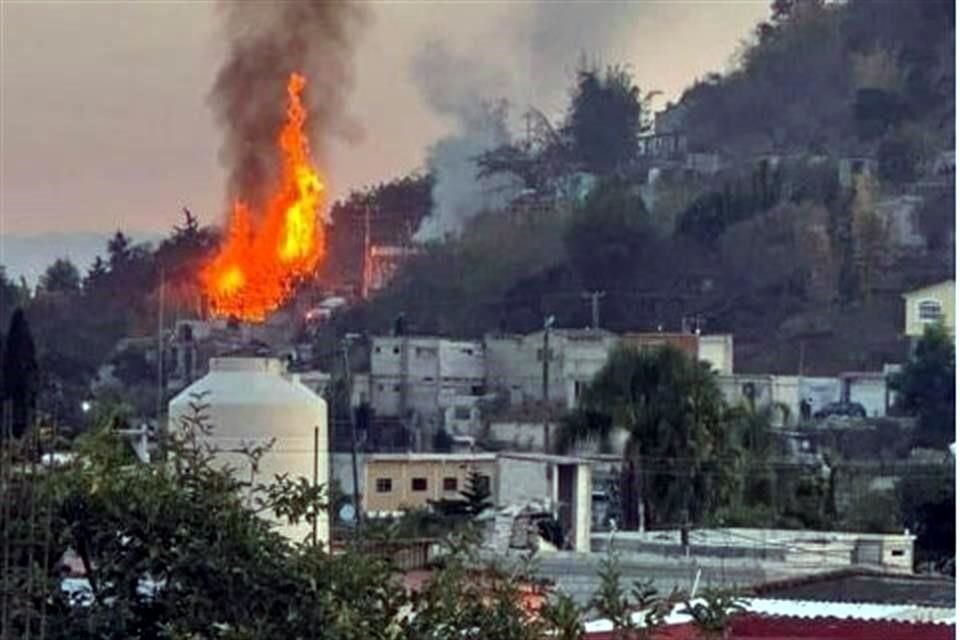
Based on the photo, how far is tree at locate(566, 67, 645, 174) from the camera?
1158 inches

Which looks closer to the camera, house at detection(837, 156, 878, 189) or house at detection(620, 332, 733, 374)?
house at detection(620, 332, 733, 374)

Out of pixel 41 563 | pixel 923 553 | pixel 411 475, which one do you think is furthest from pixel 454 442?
pixel 41 563

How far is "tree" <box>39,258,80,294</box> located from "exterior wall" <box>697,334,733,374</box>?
20.4 ft

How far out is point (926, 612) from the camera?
19.5ft

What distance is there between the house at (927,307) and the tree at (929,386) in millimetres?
1702

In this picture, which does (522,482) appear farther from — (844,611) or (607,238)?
(607,238)

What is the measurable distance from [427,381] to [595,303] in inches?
92.7

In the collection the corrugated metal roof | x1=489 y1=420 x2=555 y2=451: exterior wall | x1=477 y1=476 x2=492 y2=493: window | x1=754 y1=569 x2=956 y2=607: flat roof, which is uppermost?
x1=489 y1=420 x2=555 y2=451: exterior wall

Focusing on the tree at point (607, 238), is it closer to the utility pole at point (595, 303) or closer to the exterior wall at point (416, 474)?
the utility pole at point (595, 303)

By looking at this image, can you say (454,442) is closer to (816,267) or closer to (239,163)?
(239,163)

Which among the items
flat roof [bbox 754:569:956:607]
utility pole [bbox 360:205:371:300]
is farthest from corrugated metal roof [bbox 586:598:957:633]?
utility pole [bbox 360:205:371:300]

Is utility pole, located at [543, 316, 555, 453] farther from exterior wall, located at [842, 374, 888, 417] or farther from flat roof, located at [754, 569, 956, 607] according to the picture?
flat roof, located at [754, 569, 956, 607]

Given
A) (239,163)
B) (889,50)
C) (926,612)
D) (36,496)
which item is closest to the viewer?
(36,496)

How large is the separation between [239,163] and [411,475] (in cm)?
758
